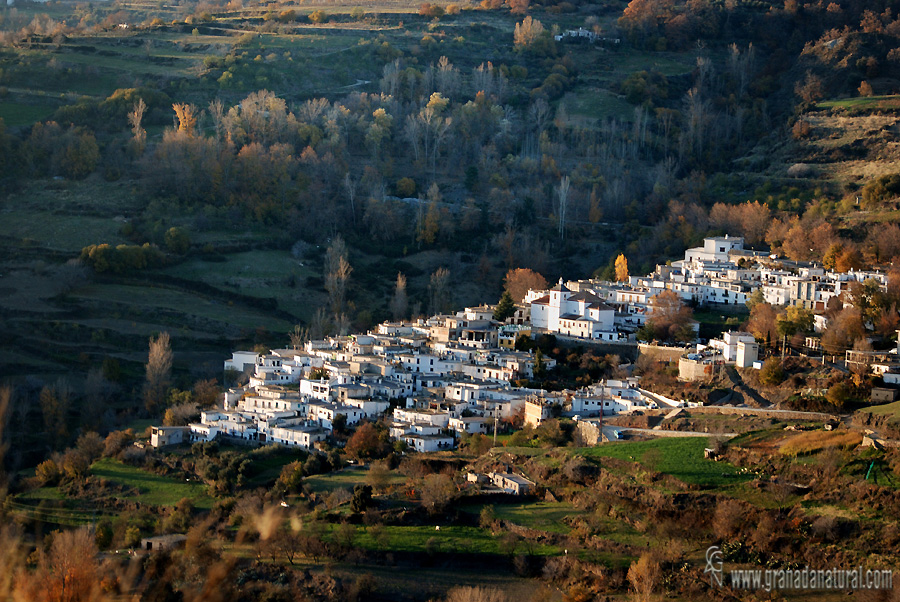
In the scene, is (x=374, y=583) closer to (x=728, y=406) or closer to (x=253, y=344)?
(x=728, y=406)

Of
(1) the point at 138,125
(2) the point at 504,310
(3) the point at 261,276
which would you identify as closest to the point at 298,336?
(3) the point at 261,276

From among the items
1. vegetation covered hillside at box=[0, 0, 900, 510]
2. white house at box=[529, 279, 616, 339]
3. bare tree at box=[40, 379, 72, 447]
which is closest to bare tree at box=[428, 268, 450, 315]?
vegetation covered hillside at box=[0, 0, 900, 510]

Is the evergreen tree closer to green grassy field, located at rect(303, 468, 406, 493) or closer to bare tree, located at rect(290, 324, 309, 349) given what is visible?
bare tree, located at rect(290, 324, 309, 349)

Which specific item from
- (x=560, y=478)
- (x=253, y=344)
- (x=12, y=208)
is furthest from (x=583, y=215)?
(x=560, y=478)

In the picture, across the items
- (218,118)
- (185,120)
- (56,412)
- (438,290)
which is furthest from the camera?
(218,118)

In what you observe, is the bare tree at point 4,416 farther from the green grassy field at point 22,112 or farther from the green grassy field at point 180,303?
the green grassy field at point 22,112

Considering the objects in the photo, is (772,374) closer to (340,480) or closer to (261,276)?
(340,480)
